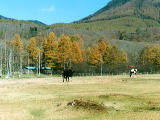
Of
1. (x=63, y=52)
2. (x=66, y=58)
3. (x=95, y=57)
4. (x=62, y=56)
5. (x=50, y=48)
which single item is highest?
(x=50, y=48)

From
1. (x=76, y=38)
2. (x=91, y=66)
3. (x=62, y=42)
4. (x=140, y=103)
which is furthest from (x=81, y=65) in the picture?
(x=140, y=103)

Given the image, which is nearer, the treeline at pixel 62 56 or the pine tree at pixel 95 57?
the treeline at pixel 62 56

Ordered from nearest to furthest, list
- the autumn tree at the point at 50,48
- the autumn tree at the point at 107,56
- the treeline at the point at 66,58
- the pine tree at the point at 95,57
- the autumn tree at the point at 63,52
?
the autumn tree at the point at 63,52 < the autumn tree at the point at 50,48 < the treeline at the point at 66,58 < the pine tree at the point at 95,57 < the autumn tree at the point at 107,56

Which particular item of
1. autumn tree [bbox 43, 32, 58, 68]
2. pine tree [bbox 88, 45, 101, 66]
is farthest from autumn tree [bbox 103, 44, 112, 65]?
autumn tree [bbox 43, 32, 58, 68]

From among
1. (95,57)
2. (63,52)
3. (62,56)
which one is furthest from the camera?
(95,57)

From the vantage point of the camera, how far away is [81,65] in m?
88.8

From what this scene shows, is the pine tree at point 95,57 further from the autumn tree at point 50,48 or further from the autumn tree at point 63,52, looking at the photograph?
the autumn tree at point 50,48

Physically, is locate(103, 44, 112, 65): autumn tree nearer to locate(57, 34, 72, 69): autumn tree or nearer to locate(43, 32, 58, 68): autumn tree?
locate(57, 34, 72, 69): autumn tree

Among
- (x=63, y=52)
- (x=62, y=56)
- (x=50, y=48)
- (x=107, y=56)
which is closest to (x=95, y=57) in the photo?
(x=107, y=56)

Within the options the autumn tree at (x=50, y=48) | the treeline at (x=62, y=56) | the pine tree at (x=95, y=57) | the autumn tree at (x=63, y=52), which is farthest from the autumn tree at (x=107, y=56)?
the autumn tree at (x=50, y=48)

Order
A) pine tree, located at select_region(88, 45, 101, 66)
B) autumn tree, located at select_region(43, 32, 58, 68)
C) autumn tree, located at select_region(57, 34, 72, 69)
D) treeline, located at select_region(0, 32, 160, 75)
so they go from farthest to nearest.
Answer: pine tree, located at select_region(88, 45, 101, 66)
treeline, located at select_region(0, 32, 160, 75)
autumn tree, located at select_region(43, 32, 58, 68)
autumn tree, located at select_region(57, 34, 72, 69)

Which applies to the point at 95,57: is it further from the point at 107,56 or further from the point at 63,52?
the point at 63,52

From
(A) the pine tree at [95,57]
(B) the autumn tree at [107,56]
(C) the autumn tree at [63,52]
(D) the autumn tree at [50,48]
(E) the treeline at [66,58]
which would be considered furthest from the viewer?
(B) the autumn tree at [107,56]

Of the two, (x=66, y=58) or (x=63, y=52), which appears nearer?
(x=63, y=52)
